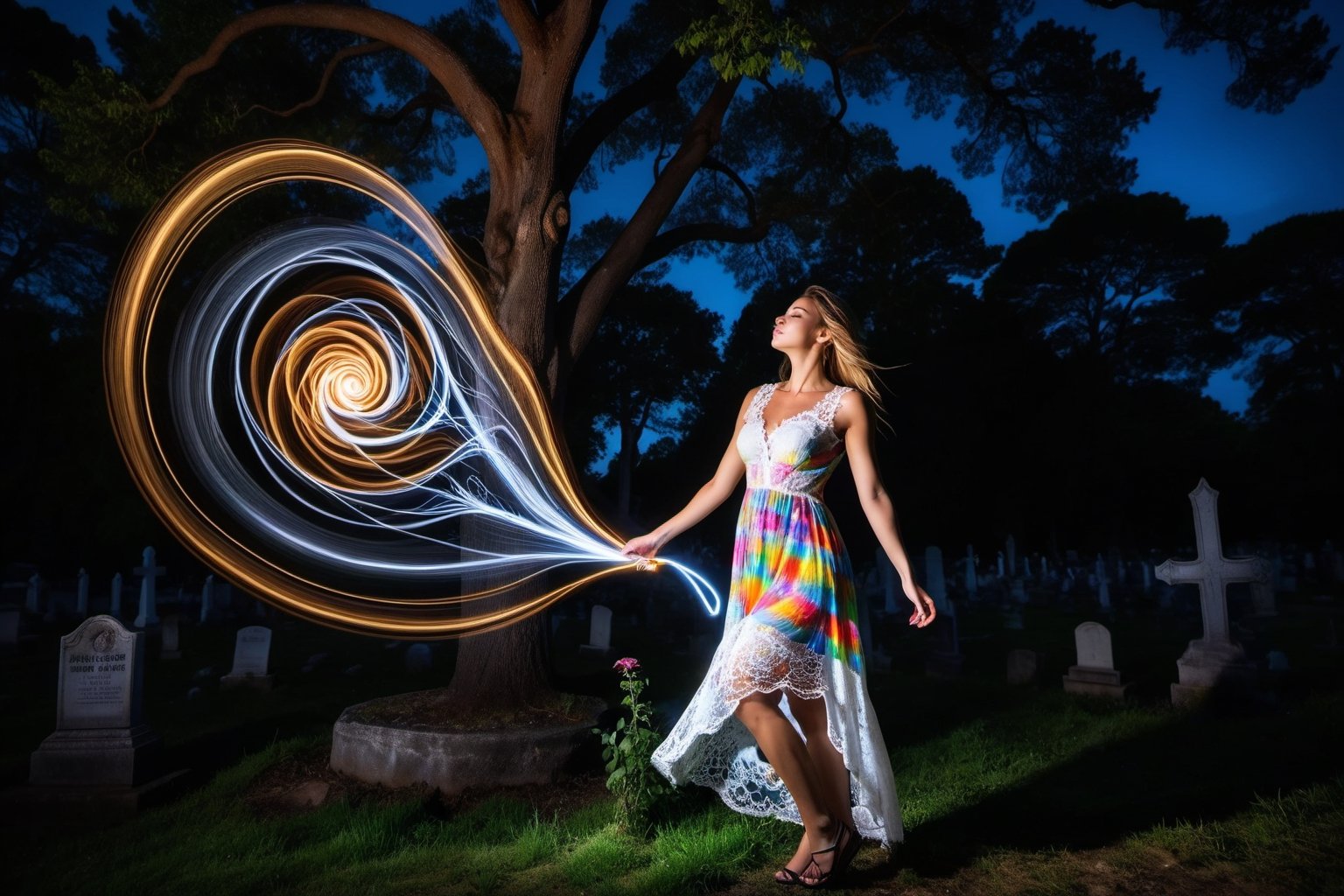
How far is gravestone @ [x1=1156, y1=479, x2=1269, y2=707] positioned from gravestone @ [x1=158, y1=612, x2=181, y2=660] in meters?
14.0

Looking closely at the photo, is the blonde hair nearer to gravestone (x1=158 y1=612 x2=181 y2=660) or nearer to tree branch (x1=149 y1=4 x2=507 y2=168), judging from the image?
tree branch (x1=149 y1=4 x2=507 y2=168)

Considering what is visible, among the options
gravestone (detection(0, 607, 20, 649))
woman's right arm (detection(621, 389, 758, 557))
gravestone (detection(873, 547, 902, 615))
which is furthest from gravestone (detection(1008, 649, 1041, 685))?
gravestone (detection(0, 607, 20, 649))

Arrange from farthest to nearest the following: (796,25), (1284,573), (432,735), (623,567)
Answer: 1. (1284,573)
2. (796,25)
3. (432,735)
4. (623,567)

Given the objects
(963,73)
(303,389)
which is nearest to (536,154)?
(303,389)

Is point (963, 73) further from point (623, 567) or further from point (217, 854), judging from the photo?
point (217, 854)

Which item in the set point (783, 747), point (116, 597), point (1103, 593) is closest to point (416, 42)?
point (783, 747)

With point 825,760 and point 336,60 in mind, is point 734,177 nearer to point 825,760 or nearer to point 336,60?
point 336,60

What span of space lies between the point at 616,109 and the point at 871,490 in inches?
234

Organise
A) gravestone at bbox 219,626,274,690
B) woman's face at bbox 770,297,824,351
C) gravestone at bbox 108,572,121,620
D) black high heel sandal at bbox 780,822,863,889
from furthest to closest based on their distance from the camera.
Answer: gravestone at bbox 108,572,121,620, gravestone at bbox 219,626,274,690, woman's face at bbox 770,297,824,351, black high heel sandal at bbox 780,822,863,889

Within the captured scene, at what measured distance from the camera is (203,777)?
659cm

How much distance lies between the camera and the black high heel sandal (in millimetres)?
3605

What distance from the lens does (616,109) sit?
8320 mm

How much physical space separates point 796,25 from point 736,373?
19661 millimetres

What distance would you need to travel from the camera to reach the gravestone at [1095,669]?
9211 mm
